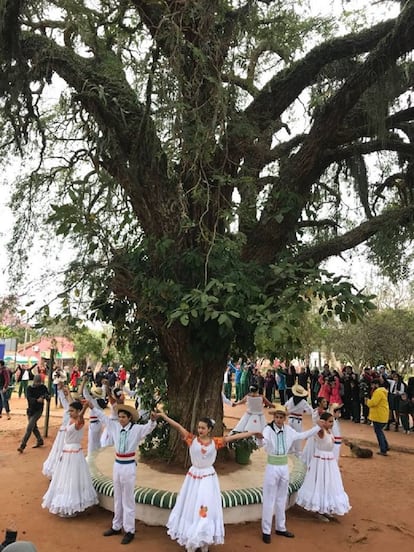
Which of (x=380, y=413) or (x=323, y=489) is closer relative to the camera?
(x=323, y=489)

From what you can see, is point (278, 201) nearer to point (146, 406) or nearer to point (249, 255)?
point (249, 255)

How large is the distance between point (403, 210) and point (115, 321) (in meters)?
5.10

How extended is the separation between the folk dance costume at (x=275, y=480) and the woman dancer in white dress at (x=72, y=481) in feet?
7.96

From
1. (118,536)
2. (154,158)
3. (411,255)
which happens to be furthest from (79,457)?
(411,255)

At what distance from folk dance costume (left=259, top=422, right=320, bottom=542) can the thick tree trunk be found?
1605 millimetres

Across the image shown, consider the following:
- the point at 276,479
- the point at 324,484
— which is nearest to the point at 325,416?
the point at 324,484

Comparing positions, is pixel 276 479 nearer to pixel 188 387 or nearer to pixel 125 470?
pixel 125 470

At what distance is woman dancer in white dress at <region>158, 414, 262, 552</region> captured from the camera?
523 centimetres

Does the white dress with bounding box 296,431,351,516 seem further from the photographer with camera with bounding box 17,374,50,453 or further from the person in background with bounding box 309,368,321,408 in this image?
the person in background with bounding box 309,368,321,408

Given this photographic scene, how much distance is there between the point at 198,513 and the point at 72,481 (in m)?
2.18

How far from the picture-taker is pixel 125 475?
595 cm

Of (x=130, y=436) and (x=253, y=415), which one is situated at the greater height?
(x=130, y=436)

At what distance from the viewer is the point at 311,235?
1076 centimetres

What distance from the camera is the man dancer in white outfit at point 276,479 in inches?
239
